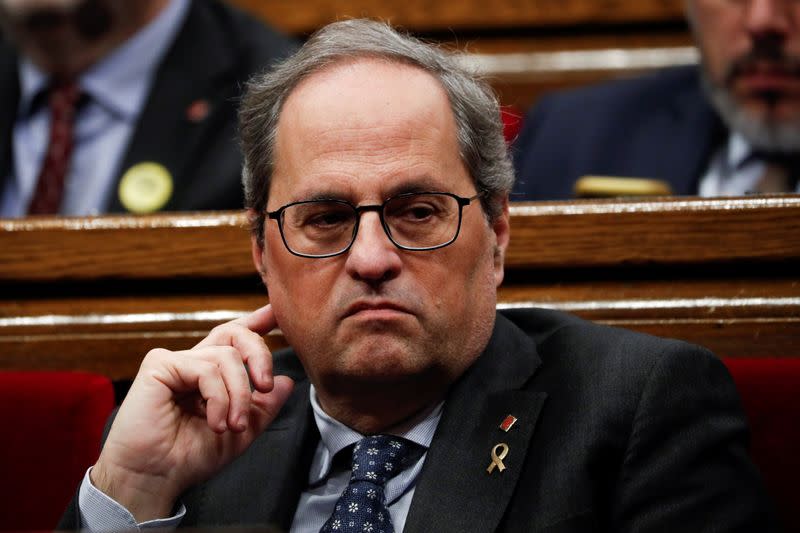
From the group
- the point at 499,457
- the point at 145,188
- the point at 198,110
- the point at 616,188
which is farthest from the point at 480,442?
the point at 198,110

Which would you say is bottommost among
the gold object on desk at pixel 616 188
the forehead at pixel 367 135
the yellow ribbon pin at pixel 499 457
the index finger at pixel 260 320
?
the yellow ribbon pin at pixel 499 457

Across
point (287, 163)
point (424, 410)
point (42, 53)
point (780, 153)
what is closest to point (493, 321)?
point (424, 410)

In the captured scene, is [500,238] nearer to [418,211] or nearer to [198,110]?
[418,211]

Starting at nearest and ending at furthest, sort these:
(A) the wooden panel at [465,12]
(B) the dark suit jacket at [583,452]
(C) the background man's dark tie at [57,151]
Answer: (B) the dark suit jacket at [583,452], (C) the background man's dark tie at [57,151], (A) the wooden panel at [465,12]

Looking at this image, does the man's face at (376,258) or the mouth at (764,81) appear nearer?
the man's face at (376,258)

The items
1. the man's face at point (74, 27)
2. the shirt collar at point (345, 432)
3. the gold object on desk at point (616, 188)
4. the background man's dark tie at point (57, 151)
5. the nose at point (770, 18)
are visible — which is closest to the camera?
the shirt collar at point (345, 432)

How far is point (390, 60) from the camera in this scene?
85 centimetres

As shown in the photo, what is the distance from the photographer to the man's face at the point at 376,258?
78cm

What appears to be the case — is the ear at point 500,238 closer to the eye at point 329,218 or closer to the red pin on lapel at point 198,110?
the eye at point 329,218

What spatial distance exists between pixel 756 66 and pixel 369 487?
2.69 feet

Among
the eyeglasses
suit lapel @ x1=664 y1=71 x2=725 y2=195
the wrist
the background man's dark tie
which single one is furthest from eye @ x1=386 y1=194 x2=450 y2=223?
the background man's dark tie

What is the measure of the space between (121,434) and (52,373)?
142mm

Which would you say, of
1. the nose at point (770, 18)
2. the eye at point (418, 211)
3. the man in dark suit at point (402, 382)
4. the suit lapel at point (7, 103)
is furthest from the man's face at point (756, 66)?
the suit lapel at point (7, 103)

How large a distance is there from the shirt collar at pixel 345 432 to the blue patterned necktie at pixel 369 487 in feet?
0.04
